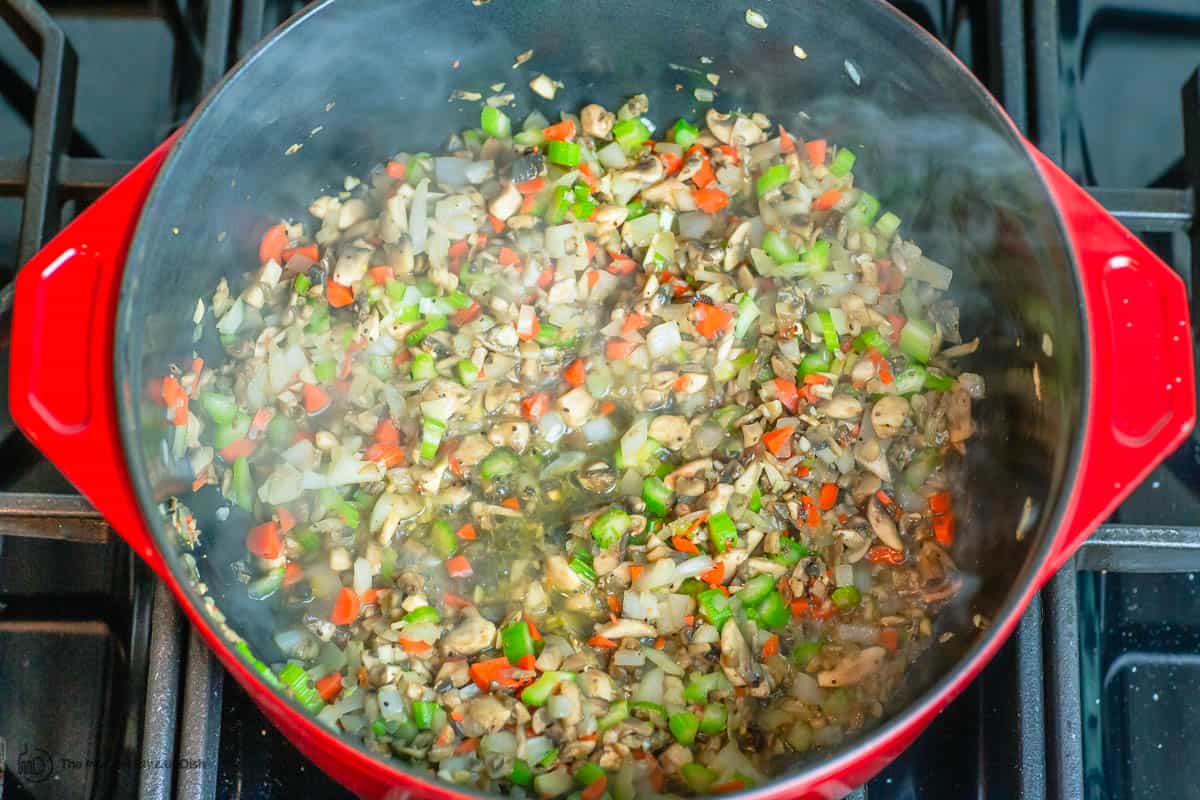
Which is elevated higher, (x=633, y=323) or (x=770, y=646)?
(x=633, y=323)

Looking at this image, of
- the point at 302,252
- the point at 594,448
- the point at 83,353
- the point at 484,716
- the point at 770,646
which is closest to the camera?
the point at 83,353

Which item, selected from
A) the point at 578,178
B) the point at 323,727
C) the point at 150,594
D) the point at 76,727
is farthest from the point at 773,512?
the point at 76,727

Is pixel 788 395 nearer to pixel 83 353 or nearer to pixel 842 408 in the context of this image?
pixel 842 408

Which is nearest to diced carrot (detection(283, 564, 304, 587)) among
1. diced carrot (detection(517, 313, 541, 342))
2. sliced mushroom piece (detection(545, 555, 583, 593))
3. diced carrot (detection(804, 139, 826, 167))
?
sliced mushroom piece (detection(545, 555, 583, 593))

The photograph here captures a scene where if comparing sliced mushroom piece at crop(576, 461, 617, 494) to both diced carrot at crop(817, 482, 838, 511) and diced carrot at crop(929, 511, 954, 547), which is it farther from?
diced carrot at crop(929, 511, 954, 547)

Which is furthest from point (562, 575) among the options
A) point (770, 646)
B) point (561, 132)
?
point (561, 132)
